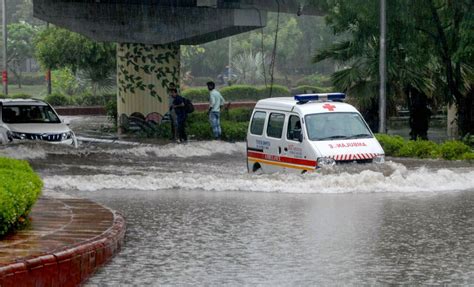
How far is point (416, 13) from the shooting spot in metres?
31.9

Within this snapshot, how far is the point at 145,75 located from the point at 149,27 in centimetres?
193

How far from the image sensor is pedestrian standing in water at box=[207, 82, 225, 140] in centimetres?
3253

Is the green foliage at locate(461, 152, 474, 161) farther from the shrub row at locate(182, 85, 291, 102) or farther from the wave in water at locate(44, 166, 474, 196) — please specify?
the shrub row at locate(182, 85, 291, 102)

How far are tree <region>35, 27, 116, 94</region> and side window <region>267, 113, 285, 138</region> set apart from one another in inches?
1386

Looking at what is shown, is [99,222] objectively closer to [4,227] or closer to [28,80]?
[4,227]

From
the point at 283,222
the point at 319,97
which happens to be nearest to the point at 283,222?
the point at 283,222

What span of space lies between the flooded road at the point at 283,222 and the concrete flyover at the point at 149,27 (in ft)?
32.7

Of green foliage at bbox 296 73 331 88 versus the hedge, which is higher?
green foliage at bbox 296 73 331 88

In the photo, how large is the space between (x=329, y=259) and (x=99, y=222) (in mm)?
2882

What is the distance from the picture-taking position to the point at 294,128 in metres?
20.6

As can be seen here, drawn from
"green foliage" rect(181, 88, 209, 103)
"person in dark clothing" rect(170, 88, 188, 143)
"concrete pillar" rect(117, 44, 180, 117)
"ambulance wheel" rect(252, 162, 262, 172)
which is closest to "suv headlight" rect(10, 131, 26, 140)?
"person in dark clothing" rect(170, 88, 188, 143)

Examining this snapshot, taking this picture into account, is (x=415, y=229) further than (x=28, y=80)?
No

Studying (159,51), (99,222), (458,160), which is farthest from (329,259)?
(159,51)

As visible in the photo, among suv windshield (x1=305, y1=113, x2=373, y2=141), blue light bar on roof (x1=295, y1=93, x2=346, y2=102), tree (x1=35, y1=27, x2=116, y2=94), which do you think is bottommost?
suv windshield (x1=305, y1=113, x2=373, y2=141)
